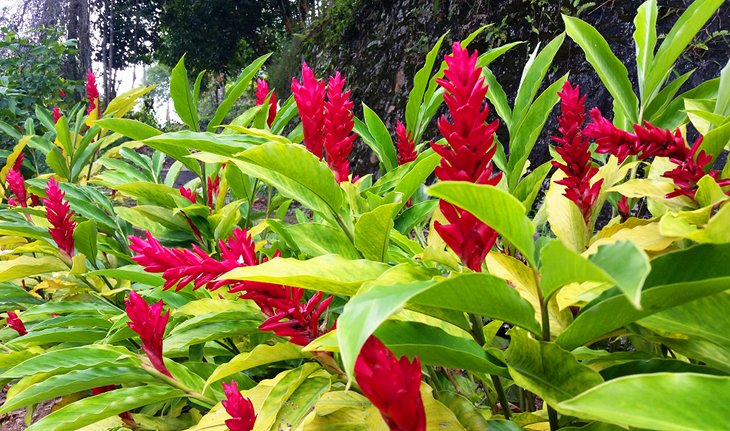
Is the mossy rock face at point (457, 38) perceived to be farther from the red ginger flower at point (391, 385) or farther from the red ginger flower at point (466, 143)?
the red ginger flower at point (391, 385)

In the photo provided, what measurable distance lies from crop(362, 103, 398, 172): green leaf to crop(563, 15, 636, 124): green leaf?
0.54 metres

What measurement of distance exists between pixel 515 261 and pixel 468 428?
205mm

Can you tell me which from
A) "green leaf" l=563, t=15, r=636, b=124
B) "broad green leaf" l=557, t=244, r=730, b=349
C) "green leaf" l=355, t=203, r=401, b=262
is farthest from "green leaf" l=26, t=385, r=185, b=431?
"green leaf" l=563, t=15, r=636, b=124

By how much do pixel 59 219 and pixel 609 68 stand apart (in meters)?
1.32

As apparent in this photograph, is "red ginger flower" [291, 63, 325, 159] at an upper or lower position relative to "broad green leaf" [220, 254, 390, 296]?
upper

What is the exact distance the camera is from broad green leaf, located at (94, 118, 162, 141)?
1.30 m

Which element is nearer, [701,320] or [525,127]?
[701,320]

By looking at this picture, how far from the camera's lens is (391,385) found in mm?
412

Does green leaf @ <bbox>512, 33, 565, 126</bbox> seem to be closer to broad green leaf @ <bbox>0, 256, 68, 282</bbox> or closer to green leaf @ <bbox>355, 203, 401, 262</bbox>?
green leaf @ <bbox>355, 203, 401, 262</bbox>

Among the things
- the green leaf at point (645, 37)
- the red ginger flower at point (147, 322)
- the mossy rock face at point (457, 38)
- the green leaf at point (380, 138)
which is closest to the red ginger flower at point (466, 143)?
the red ginger flower at point (147, 322)

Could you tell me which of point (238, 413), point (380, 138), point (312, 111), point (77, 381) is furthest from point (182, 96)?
point (238, 413)

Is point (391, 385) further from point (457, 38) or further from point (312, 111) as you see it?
point (457, 38)

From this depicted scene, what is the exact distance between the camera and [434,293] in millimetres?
A: 435

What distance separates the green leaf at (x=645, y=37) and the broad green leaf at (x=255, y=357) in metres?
0.78
